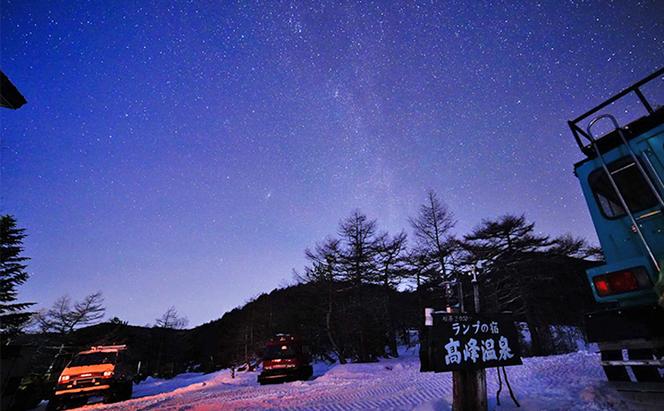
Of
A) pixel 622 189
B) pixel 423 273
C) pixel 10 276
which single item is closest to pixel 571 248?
pixel 423 273

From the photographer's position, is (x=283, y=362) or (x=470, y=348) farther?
(x=283, y=362)

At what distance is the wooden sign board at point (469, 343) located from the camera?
3.88m

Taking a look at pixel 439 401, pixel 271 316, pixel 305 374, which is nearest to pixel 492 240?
pixel 305 374

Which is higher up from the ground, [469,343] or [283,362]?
[469,343]

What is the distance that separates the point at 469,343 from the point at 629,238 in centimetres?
261

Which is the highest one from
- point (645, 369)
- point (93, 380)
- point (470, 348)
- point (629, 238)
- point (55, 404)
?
point (629, 238)

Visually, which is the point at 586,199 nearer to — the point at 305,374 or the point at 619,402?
the point at 619,402

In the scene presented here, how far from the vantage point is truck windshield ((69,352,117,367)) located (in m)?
13.1

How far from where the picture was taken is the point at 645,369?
3697 mm

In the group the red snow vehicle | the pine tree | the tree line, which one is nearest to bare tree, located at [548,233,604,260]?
the tree line

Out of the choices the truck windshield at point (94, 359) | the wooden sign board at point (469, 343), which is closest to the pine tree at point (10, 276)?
the truck windshield at point (94, 359)

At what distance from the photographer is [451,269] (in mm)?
25375

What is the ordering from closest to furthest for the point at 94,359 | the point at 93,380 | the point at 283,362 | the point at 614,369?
the point at 614,369
the point at 93,380
the point at 94,359
the point at 283,362

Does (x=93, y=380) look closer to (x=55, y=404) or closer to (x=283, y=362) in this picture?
(x=55, y=404)
